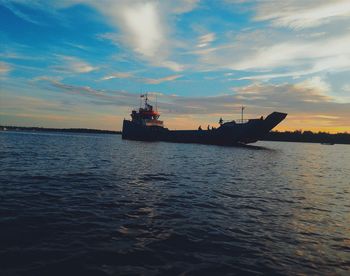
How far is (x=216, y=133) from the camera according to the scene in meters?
70.2

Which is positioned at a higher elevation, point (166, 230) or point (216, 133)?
point (216, 133)

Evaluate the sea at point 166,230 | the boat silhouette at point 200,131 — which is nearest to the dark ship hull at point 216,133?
the boat silhouette at point 200,131

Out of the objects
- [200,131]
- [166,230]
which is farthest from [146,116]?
[166,230]

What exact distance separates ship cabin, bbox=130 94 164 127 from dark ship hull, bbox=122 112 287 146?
196cm

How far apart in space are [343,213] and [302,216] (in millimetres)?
1996

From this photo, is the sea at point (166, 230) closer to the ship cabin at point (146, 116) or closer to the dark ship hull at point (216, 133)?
the dark ship hull at point (216, 133)

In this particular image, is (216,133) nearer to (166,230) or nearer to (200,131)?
(200,131)

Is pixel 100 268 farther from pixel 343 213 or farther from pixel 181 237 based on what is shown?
pixel 343 213

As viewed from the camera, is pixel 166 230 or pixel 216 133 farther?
pixel 216 133

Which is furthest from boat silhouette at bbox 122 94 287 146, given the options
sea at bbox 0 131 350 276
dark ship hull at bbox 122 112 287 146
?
sea at bbox 0 131 350 276

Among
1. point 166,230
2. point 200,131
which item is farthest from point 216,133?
point 166,230

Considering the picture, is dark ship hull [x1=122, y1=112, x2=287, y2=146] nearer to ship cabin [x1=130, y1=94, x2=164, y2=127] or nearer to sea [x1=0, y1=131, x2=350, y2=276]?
ship cabin [x1=130, y1=94, x2=164, y2=127]

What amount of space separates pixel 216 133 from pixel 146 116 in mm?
24501

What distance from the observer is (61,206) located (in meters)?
10.6
